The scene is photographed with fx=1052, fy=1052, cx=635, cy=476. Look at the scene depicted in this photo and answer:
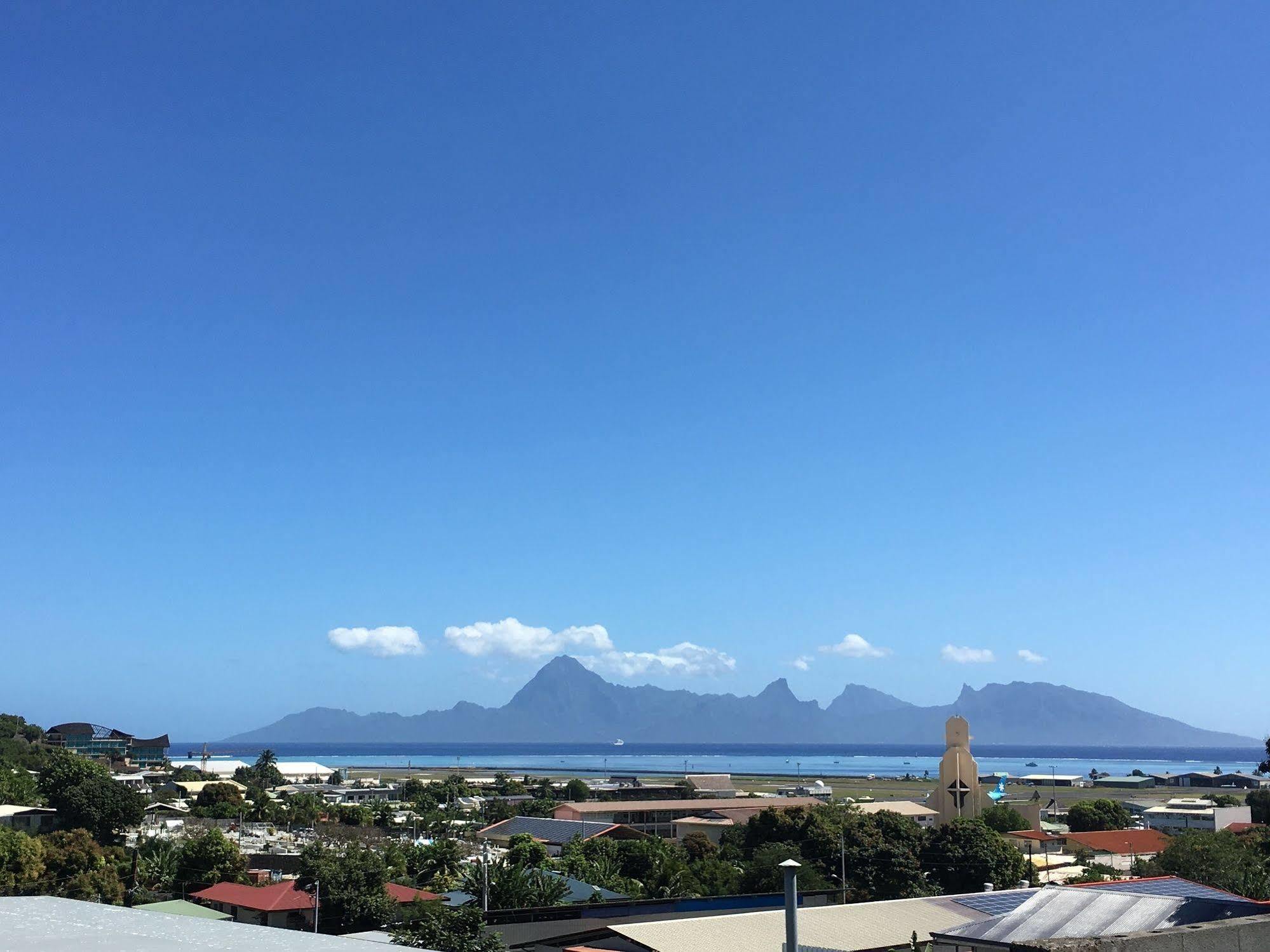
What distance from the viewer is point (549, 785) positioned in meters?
104

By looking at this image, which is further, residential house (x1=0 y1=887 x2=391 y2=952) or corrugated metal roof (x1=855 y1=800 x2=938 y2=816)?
corrugated metal roof (x1=855 y1=800 x2=938 y2=816)

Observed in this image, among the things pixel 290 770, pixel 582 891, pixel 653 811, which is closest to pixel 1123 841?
pixel 653 811

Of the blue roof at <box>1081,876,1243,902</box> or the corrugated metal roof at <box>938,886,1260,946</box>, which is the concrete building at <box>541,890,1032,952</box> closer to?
the blue roof at <box>1081,876,1243,902</box>

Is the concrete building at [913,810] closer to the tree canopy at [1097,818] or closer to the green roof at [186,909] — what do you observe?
the tree canopy at [1097,818]

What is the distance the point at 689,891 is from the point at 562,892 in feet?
21.1

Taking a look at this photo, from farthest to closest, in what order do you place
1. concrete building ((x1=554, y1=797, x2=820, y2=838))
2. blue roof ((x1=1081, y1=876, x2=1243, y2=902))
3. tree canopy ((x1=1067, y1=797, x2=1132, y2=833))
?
tree canopy ((x1=1067, y1=797, x2=1132, y2=833)), concrete building ((x1=554, y1=797, x2=820, y2=838)), blue roof ((x1=1081, y1=876, x2=1243, y2=902))

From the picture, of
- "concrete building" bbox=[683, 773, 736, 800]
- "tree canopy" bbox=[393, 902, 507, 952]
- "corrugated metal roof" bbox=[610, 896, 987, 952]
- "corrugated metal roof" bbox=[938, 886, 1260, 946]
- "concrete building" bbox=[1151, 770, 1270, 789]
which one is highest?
"corrugated metal roof" bbox=[938, 886, 1260, 946]

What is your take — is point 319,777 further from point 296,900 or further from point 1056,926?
point 1056,926

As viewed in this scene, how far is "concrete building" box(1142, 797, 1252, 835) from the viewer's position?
65.2 meters

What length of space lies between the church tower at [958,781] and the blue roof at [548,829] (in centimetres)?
1972

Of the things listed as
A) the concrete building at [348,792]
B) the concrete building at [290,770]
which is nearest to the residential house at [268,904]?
the concrete building at [348,792]

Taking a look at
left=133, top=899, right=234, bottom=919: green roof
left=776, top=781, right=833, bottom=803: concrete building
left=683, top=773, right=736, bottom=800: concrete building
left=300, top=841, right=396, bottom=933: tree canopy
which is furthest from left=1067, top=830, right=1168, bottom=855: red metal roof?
left=133, top=899, right=234, bottom=919: green roof

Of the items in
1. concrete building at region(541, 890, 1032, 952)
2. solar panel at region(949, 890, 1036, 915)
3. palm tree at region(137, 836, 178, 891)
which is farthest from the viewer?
palm tree at region(137, 836, 178, 891)

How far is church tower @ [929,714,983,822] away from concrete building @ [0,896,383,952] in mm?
58929
